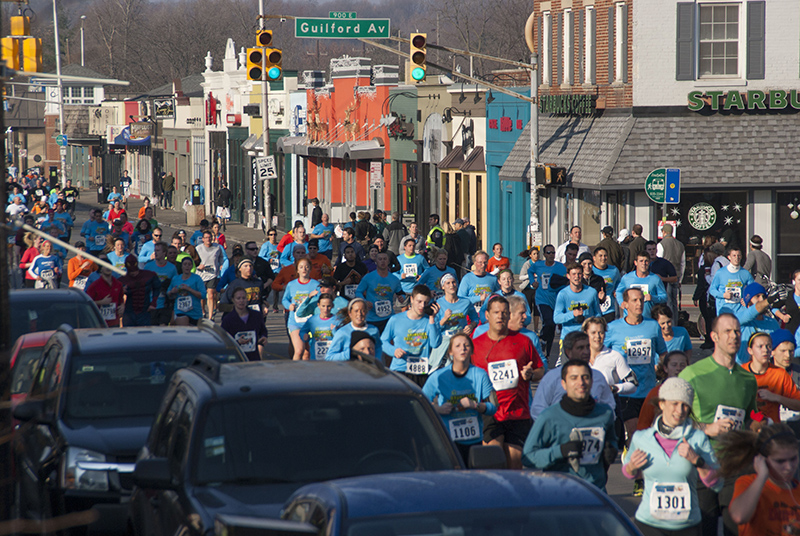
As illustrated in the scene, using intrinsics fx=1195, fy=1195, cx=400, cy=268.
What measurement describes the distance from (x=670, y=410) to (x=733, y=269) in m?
8.92

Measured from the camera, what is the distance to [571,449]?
700cm

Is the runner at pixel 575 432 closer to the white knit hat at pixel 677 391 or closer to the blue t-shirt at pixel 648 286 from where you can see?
the white knit hat at pixel 677 391

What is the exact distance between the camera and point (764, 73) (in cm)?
2697

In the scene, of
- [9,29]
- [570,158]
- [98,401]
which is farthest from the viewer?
[570,158]

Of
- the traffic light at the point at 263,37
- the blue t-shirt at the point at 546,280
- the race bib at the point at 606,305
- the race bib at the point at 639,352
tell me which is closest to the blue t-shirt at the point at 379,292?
the blue t-shirt at the point at 546,280

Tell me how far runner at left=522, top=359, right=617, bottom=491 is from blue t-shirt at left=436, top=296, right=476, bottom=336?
5.19 meters

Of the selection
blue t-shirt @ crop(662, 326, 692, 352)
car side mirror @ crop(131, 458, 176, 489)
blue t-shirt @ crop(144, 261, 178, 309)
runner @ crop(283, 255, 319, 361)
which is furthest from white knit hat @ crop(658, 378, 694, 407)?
blue t-shirt @ crop(144, 261, 178, 309)

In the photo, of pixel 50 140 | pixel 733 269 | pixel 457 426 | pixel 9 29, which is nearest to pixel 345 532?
pixel 9 29

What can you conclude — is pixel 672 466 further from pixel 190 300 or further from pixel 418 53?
pixel 418 53

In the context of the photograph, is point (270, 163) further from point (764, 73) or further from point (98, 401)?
point (98, 401)

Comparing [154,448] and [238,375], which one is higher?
[238,375]

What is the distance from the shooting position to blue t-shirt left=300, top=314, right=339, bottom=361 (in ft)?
41.1

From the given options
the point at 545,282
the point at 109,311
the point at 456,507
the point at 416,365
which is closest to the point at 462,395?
the point at 416,365

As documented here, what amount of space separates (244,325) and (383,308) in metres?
2.92
